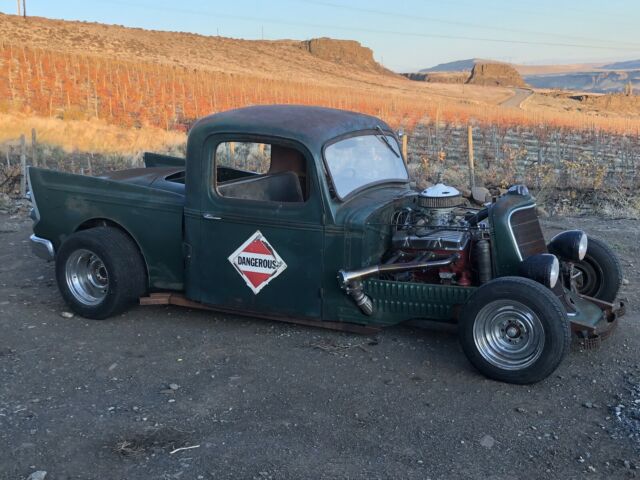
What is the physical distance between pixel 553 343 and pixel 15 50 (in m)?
46.7

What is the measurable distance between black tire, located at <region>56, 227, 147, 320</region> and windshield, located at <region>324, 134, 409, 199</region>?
6.31ft

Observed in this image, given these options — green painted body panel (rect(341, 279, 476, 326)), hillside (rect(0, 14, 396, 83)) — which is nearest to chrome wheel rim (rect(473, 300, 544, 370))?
green painted body panel (rect(341, 279, 476, 326))

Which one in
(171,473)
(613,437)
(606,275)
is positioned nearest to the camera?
(171,473)

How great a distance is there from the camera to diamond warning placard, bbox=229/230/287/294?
529 cm

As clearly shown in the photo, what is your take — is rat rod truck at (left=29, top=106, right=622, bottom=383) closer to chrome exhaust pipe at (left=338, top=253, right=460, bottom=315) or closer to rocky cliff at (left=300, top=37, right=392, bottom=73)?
chrome exhaust pipe at (left=338, top=253, right=460, bottom=315)

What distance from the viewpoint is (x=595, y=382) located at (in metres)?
4.61

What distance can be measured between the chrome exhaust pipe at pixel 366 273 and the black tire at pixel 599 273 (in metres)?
1.36

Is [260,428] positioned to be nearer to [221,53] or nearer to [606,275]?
[606,275]

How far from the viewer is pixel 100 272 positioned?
6020 mm

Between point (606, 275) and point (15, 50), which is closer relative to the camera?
point (606, 275)

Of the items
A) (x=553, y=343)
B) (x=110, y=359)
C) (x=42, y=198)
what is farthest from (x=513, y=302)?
(x=42, y=198)

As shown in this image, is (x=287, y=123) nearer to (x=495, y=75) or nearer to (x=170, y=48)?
(x=170, y=48)

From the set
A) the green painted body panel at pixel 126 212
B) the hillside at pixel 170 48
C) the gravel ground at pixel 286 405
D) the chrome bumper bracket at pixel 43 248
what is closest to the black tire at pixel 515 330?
the gravel ground at pixel 286 405

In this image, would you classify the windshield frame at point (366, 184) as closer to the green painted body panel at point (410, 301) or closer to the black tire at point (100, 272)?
the green painted body panel at point (410, 301)
